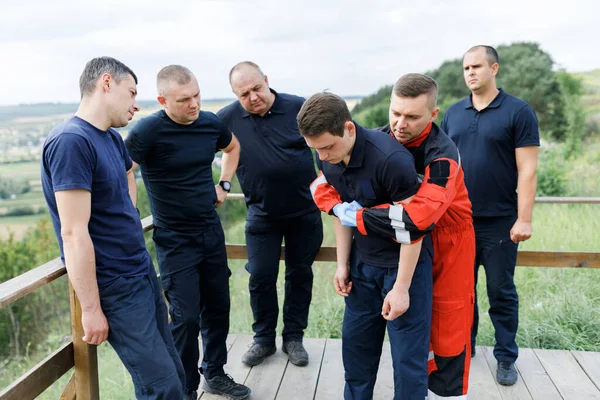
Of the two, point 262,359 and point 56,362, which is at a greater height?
point 56,362

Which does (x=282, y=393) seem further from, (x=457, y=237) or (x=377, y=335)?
(x=457, y=237)

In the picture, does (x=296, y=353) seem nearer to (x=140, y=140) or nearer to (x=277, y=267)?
(x=277, y=267)

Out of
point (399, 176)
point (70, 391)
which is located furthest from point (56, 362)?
point (399, 176)

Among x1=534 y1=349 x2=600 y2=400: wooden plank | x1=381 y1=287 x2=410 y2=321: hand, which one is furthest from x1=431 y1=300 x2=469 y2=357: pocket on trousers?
x1=534 y1=349 x2=600 y2=400: wooden plank

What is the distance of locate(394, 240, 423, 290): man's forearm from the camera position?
182 cm

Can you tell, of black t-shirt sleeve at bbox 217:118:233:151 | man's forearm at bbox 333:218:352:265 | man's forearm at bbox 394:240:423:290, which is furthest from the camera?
black t-shirt sleeve at bbox 217:118:233:151

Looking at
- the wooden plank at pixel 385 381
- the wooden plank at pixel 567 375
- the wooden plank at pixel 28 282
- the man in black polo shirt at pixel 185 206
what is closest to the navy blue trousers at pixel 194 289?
the man in black polo shirt at pixel 185 206

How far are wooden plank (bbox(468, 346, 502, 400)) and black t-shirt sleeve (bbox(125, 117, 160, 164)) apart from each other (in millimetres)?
1899

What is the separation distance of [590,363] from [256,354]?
5.91ft

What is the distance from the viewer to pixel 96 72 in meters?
1.73

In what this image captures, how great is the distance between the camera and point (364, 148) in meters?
1.83

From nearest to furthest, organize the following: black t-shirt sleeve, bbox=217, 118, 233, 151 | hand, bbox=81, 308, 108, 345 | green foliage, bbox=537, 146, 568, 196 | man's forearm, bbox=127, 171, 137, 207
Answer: hand, bbox=81, 308, 108, 345, man's forearm, bbox=127, 171, 137, 207, black t-shirt sleeve, bbox=217, 118, 233, 151, green foliage, bbox=537, 146, 568, 196

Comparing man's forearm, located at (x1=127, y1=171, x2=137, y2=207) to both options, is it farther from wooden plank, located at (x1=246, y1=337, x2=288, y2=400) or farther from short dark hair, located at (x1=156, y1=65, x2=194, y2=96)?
wooden plank, located at (x1=246, y1=337, x2=288, y2=400)

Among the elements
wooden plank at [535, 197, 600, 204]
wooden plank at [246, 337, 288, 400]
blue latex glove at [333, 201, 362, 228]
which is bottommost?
wooden plank at [246, 337, 288, 400]
